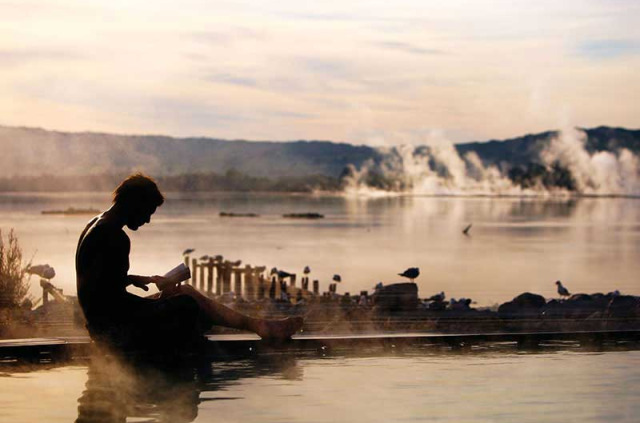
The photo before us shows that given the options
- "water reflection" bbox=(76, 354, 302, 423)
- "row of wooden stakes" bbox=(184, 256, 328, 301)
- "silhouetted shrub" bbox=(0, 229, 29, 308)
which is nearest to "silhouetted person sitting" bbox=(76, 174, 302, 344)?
"water reflection" bbox=(76, 354, 302, 423)

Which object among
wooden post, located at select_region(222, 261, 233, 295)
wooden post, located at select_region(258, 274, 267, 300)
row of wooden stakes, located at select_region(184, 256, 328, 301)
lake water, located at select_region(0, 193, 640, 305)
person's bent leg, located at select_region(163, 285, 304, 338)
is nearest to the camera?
person's bent leg, located at select_region(163, 285, 304, 338)

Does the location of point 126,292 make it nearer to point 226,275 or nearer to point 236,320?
point 236,320

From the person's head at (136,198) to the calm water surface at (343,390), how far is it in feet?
4.63

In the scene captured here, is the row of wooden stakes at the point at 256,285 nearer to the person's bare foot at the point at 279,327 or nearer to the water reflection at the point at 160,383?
the person's bare foot at the point at 279,327

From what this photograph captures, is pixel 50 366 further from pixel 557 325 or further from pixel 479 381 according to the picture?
pixel 557 325

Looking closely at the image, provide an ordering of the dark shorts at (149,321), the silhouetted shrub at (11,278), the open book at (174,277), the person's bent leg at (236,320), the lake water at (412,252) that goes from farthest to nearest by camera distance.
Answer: the lake water at (412,252), the silhouetted shrub at (11,278), the person's bent leg at (236,320), the open book at (174,277), the dark shorts at (149,321)

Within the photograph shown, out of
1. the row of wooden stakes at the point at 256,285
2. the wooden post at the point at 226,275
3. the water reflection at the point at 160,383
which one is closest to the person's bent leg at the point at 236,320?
the water reflection at the point at 160,383

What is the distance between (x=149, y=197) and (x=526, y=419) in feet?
11.1

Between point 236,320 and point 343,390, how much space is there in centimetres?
130

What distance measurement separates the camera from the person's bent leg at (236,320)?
9.61 m

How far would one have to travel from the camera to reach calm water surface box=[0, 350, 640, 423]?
26.5ft

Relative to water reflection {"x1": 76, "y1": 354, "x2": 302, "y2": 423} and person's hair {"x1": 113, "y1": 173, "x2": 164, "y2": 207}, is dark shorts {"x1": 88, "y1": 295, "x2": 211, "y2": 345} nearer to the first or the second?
water reflection {"x1": 76, "y1": 354, "x2": 302, "y2": 423}

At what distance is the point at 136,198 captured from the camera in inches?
345

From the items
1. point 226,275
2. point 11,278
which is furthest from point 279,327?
point 226,275
